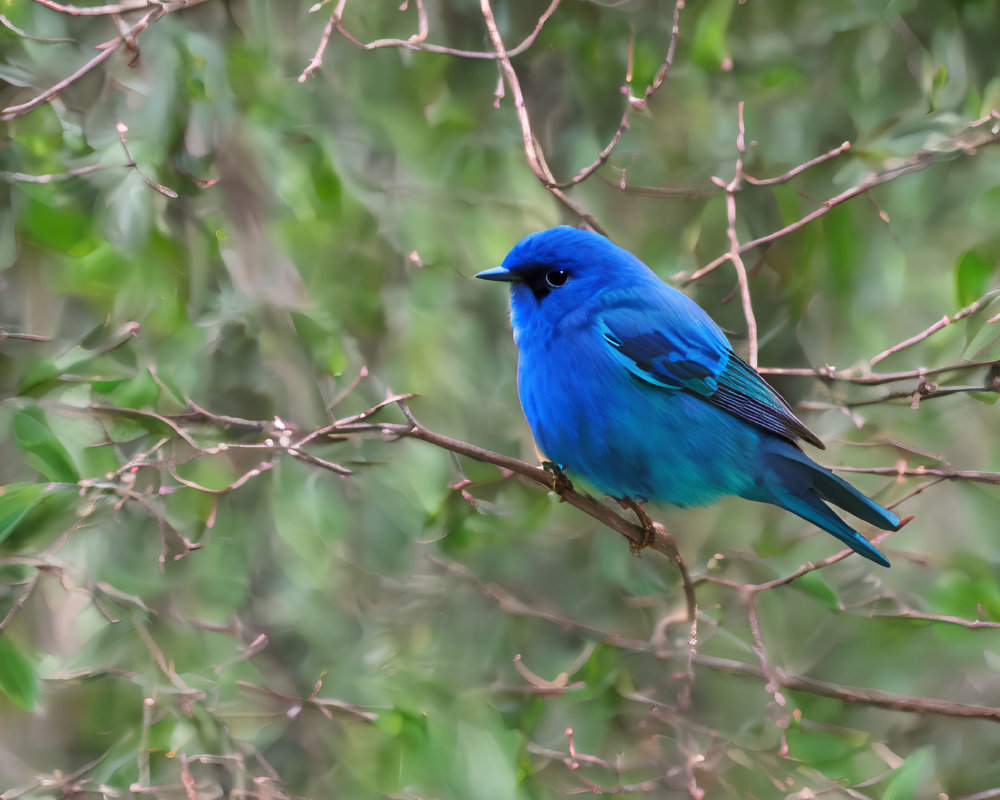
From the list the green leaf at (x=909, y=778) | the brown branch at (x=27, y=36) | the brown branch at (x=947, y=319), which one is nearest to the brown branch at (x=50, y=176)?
the brown branch at (x=27, y=36)

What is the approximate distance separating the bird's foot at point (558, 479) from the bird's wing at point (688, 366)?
278 mm

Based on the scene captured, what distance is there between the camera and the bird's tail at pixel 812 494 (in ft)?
6.59

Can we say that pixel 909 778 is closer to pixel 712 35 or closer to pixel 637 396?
pixel 637 396

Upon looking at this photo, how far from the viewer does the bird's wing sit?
218cm

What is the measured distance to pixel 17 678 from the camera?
2.41m

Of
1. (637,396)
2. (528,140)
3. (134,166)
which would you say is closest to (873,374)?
(637,396)

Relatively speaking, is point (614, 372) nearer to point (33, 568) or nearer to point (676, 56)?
point (676, 56)

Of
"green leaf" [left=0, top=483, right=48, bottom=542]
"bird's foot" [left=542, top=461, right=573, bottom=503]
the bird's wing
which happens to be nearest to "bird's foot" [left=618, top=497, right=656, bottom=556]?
"bird's foot" [left=542, top=461, right=573, bottom=503]

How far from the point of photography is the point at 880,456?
2814 mm

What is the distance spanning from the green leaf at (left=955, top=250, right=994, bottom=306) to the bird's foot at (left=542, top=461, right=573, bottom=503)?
1.16 metres

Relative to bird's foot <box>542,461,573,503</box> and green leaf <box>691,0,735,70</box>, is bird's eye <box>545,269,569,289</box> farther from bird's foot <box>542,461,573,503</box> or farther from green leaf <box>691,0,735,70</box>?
green leaf <box>691,0,735,70</box>

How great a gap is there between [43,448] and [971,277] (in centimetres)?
235

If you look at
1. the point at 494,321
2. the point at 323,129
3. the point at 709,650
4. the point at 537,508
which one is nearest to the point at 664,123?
the point at 494,321

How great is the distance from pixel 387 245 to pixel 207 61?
0.71 m
